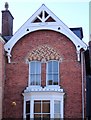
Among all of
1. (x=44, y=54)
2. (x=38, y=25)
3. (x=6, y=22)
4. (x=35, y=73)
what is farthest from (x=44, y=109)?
(x=6, y=22)

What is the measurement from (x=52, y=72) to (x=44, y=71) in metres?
0.57

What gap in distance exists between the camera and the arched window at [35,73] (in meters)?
26.0

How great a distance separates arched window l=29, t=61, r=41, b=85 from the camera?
26.0 meters

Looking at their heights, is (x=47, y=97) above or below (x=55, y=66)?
below

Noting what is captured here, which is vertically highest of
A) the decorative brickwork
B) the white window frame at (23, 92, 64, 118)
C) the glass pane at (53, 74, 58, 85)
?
the decorative brickwork

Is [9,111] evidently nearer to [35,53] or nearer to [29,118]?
[29,118]

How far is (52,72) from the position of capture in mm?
26094

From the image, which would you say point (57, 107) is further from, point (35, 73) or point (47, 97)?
point (35, 73)

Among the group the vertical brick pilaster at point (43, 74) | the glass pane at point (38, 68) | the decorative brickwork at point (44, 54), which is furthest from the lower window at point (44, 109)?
the decorative brickwork at point (44, 54)

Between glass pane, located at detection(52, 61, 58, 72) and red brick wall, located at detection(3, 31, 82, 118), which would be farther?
glass pane, located at detection(52, 61, 58, 72)

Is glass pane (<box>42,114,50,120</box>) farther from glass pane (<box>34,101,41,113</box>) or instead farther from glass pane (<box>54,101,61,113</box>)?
glass pane (<box>54,101,61,113</box>)

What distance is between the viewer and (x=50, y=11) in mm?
26328

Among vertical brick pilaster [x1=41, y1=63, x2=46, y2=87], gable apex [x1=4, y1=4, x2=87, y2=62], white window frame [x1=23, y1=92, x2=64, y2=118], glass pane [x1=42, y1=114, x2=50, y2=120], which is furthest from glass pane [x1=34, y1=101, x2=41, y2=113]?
gable apex [x1=4, y1=4, x2=87, y2=62]

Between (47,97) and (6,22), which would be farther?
(6,22)
